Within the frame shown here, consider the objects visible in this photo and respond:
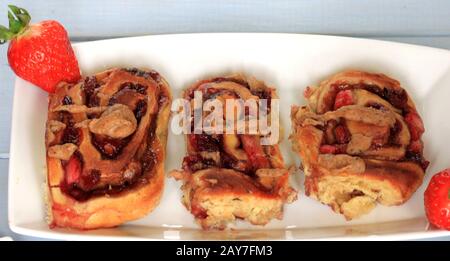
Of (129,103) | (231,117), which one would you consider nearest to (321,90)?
(231,117)

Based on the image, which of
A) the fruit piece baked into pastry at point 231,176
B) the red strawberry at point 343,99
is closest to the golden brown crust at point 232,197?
the fruit piece baked into pastry at point 231,176

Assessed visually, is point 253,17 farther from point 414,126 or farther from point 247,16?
point 414,126

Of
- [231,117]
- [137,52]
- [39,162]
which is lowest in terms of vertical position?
[39,162]

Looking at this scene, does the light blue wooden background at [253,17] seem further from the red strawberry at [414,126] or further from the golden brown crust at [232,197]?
the golden brown crust at [232,197]

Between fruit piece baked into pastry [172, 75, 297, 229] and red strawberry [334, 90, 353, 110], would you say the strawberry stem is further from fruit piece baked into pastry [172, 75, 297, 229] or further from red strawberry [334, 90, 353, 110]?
red strawberry [334, 90, 353, 110]

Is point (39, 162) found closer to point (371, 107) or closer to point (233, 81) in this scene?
point (233, 81)

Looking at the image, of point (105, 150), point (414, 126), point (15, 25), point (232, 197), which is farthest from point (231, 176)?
point (15, 25)
